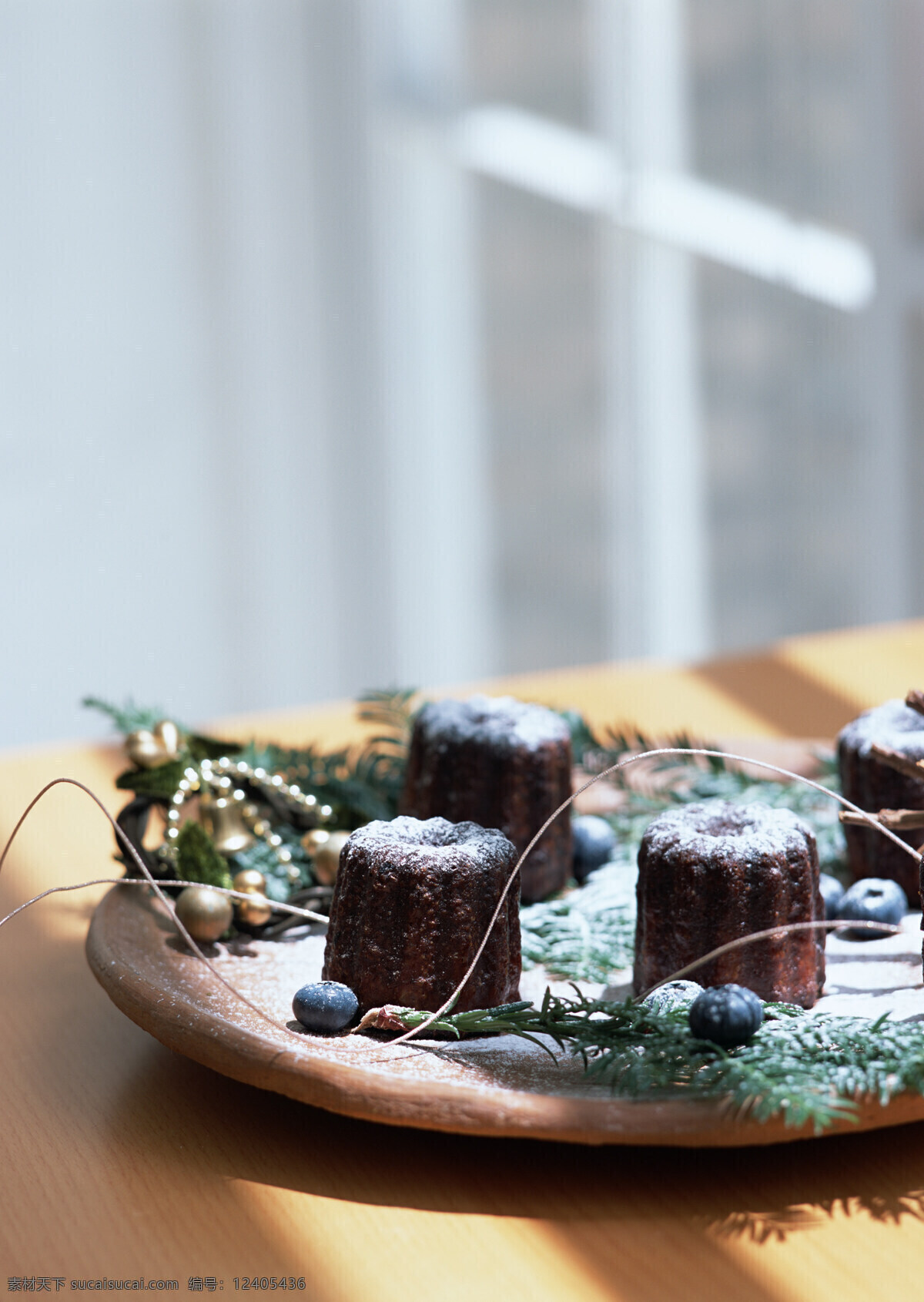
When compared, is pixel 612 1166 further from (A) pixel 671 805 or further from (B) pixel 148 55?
(B) pixel 148 55

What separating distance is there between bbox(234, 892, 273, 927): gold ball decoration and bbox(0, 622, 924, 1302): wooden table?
9cm

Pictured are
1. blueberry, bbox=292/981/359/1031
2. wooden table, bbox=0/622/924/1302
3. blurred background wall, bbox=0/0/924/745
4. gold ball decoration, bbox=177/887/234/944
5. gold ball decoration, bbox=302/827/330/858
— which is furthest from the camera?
blurred background wall, bbox=0/0/924/745

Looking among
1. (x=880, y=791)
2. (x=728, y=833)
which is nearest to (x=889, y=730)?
(x=880, y=791)

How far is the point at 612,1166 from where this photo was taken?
2.26 ft

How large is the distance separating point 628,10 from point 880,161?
0.61 m

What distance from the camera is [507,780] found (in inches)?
38.9

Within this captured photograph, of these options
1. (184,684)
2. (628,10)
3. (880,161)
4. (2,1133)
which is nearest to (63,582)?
(184,684)

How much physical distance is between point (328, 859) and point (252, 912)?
0.08 metres

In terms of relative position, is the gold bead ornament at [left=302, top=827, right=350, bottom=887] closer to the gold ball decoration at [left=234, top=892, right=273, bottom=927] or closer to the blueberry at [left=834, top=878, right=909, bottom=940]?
the gold ball decoration at [left=234, top=892, right=273, bottom=927]

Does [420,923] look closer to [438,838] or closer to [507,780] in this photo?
[438,838]

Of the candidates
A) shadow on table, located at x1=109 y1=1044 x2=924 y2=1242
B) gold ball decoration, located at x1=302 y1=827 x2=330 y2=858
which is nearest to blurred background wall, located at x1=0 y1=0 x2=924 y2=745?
gold ball decoration, located at x1=302 y1=827 x2=330 y2=858

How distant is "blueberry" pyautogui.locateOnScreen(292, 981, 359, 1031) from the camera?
737 mm

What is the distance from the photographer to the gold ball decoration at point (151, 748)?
0.99 m

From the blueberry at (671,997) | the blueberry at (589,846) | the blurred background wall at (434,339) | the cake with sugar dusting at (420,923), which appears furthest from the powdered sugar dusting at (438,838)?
the blurred background wall at (434,339)
